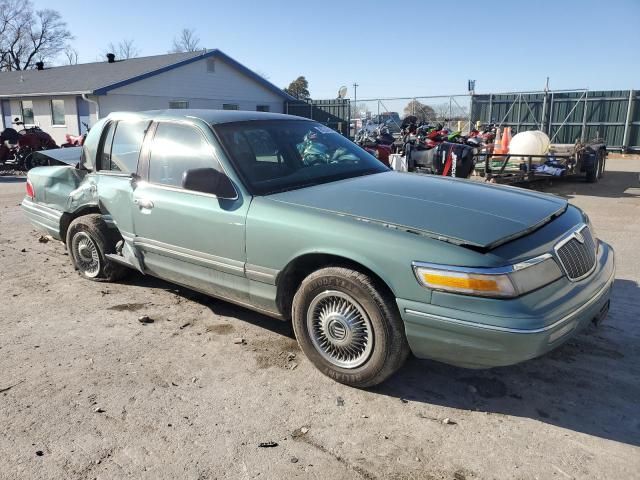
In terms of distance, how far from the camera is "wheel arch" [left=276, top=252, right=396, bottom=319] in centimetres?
304

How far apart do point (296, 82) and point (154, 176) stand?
66.3m

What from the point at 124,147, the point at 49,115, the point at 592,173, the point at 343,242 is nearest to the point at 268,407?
the point at 343,242

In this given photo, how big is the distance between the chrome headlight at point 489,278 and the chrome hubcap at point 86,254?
3.71 metres

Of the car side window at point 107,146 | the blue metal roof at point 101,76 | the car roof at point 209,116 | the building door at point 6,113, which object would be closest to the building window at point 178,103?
the blue metal roof at point 101,76

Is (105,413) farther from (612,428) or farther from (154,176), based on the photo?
(612,428)

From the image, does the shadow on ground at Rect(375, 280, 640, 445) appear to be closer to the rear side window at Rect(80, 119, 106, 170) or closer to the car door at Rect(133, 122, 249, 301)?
the car door at Rect(133, 122, 249, 301)

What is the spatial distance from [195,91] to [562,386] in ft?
79.3

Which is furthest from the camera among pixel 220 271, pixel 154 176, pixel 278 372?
pixel 154 176

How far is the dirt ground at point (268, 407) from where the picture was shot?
259 centimetres

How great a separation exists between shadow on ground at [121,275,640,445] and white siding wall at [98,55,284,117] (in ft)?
69.3

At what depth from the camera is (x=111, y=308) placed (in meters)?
4.71

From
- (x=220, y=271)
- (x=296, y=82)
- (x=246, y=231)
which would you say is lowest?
(x=220, y=271)

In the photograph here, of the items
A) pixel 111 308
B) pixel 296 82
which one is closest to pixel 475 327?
pixel 111 308

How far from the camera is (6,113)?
26.6m
